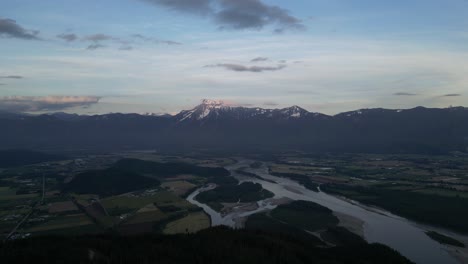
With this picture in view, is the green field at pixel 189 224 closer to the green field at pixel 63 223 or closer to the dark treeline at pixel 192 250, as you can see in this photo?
the green field at pixel 63 223

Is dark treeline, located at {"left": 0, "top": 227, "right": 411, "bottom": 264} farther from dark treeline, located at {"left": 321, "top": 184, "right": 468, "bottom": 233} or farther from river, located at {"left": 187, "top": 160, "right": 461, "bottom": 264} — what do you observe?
dark treeline, located at {"left": 321, "top": 184, "right": 468, "bottom": 233}

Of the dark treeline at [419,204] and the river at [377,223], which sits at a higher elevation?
the dark treeline at [419,204]

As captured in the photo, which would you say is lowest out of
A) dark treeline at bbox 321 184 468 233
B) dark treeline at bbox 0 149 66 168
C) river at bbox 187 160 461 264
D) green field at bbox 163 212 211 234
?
dark treeline at bbox 0 149 66 168

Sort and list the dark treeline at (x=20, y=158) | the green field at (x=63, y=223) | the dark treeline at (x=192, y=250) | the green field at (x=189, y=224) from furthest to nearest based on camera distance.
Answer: the dark treeline at (x=20, y=158) → the green field at (x=63, y=223) → the green field at (x=189, y=224) → the dark treeline at (x=192, y=250)

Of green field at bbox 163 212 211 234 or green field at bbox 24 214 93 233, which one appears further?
green field at bbox 24 214 93 233

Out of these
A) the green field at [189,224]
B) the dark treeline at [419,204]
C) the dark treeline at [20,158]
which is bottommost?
the dark treeline at [20,158]

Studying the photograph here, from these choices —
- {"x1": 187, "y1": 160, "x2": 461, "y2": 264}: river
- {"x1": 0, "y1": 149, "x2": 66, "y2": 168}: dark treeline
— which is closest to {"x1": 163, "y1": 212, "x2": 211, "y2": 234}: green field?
{"x1": 187, "y1": 160, "x2": 461, "y2": 264}: river

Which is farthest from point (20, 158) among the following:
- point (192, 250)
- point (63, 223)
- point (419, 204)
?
point (192, 250)

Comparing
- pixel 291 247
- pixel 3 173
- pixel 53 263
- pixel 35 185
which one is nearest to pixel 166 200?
pixel 35 185

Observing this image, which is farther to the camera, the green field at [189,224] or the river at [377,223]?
the green field at [189,224]

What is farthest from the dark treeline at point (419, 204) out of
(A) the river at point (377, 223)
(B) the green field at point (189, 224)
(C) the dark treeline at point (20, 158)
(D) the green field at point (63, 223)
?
(C) the dark treeline at point (20, 158)
